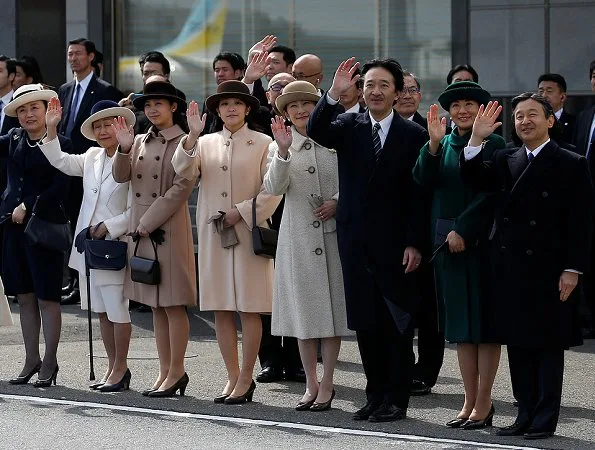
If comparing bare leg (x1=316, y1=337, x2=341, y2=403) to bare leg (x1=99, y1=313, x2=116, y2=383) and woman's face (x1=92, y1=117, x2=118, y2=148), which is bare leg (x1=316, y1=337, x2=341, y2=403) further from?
woman's face (x1=92, y1=117, x2=118, y2=148)

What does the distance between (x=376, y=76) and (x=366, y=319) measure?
1.44 metres

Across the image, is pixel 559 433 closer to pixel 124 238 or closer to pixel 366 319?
pixel 366 319

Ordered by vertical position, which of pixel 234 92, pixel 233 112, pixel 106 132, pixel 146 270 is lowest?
pixel 146 270

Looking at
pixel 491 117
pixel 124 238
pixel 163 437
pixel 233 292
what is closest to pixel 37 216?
pixel 124 238

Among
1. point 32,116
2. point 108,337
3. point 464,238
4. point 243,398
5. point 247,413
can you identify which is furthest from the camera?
point 32,116

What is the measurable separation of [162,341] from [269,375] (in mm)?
878

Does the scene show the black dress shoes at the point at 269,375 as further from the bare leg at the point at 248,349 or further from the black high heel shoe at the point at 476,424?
the black high heel shoe at the point at 476,424

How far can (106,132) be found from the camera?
11281mm

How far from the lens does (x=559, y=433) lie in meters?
9.38

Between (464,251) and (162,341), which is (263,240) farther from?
(464,251)

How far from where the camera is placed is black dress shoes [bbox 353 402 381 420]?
9875 millimetres

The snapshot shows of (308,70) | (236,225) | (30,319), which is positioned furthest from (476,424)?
(30,319)

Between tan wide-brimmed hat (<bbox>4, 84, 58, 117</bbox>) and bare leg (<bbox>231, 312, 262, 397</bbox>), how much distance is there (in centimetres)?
213

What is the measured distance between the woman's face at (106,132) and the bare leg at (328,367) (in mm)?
2112
